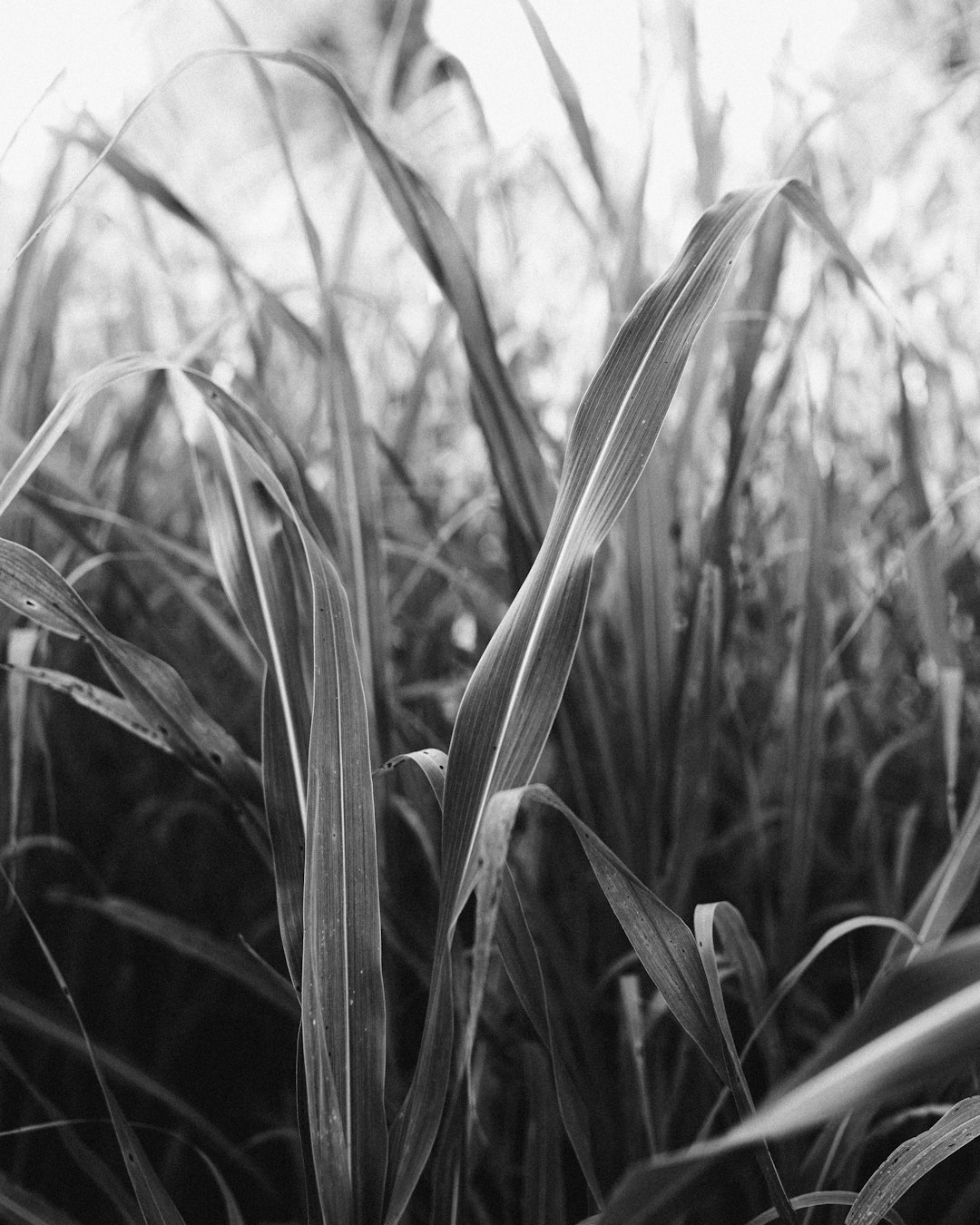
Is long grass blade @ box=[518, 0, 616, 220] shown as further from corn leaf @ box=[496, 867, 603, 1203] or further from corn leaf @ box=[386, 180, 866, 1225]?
corn leaf @ box=[496, 867, 603, 1203]

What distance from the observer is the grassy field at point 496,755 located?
0.26m

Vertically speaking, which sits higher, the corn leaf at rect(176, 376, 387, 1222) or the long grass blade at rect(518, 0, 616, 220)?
the long grass blade at rect(518, 0, 616, 220)

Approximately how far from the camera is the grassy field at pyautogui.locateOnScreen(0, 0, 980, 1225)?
0.87ft

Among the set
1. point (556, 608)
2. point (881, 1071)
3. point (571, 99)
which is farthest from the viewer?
point (571, 99)

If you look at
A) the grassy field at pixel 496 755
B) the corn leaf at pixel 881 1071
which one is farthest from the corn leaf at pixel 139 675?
the corn leaf at pixel 881 1071

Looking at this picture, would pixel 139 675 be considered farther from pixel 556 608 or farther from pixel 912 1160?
pixel 912 1160

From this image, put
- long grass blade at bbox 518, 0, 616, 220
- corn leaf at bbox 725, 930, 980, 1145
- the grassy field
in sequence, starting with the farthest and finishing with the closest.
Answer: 1. long grass blade at bbox 518, 0, 616, 220
2. the grassy field
3. corn leaf at bbox 725, 930, 980, 1145

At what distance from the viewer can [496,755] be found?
0.85ft

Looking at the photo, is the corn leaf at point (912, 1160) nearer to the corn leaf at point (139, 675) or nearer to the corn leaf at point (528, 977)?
the corn leaf at point (528, 977)

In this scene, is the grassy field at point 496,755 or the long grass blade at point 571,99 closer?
the grassy field at point 496,755

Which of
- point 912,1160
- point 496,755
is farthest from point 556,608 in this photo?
point 912,1160

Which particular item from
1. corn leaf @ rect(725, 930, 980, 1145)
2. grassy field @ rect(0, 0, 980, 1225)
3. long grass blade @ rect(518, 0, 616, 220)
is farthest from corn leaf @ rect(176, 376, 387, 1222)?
long grass blade @ rect(518, 0, 616, 220)

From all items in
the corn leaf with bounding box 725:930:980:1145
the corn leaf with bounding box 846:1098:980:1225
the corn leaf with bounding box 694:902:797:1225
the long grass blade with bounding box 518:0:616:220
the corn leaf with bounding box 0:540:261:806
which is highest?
the long grass blade with bounding box 518:0:616:220

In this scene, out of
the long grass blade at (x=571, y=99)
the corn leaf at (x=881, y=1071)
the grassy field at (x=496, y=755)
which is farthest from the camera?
the long grass blade at (x=571, y=99)
